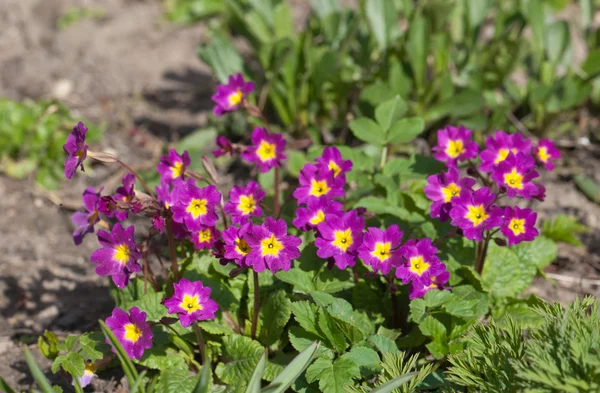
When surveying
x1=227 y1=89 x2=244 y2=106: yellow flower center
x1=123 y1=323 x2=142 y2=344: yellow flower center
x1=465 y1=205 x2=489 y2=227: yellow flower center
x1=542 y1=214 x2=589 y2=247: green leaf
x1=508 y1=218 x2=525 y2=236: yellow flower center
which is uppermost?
x1=227 y1=89 x2=244 y2=106: yellow flower center

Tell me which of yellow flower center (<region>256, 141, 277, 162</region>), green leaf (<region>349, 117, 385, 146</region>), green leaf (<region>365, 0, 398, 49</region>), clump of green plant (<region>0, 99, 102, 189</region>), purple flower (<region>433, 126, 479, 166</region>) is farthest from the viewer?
clump of green plant (<region>0, 99, 102, 189</region>)

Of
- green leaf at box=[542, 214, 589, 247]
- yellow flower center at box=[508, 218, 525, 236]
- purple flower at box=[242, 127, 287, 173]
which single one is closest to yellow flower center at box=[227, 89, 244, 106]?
purple flower at box=[242, 127, 287, 173]

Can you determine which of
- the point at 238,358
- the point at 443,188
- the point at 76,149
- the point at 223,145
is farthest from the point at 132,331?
the point at 443,188

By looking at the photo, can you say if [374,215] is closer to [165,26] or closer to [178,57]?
[178,57]

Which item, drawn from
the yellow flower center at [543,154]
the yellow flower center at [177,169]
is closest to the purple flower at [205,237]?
the yellow flower center at [177,169]

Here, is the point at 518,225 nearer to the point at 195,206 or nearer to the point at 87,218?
the point at 195,206

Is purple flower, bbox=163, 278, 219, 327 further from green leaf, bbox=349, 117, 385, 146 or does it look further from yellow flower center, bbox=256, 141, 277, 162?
green leaf, bbox=349, 117, 385, 146
